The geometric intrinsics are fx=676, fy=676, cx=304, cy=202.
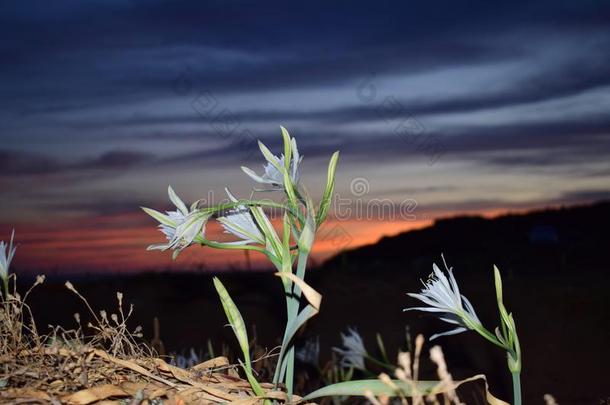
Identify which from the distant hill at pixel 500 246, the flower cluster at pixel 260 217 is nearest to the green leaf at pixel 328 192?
the flower cluster at pixel 260 217

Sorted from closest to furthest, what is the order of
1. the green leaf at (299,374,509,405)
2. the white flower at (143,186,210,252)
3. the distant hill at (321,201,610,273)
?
the green leaf at (299,374,509,405) < the white flower at (143,186,210,252) < the distant hill at (321,201,610,273)

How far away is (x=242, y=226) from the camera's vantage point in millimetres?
1005

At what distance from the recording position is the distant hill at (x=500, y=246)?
256 inches

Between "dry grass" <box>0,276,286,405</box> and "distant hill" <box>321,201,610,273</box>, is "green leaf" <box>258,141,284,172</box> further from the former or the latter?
"distant hill" <box>321,201,610,273</box>

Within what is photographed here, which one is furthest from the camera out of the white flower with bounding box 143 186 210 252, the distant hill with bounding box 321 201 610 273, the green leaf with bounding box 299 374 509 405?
the distant hill with bounding box 321 201 610 273

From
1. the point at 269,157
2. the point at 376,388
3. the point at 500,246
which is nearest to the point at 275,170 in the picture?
the point at 269,157

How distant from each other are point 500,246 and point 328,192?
22.2 ft

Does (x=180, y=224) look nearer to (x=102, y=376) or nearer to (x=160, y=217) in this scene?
(x=160, y=217)

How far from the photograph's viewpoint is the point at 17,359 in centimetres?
91

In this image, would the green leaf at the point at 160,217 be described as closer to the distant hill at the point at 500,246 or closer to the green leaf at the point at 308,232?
the green leaf at the point at 308,232

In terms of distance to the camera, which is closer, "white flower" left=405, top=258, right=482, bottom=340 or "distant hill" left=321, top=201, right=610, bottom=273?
"white flower" left=405, top=258, right=482, bottom=340

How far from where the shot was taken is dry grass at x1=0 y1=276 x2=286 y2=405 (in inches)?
32.2

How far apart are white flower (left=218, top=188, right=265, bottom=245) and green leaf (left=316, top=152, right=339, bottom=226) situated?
0.39ft

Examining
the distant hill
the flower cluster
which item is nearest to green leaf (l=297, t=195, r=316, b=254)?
the flower cluster
